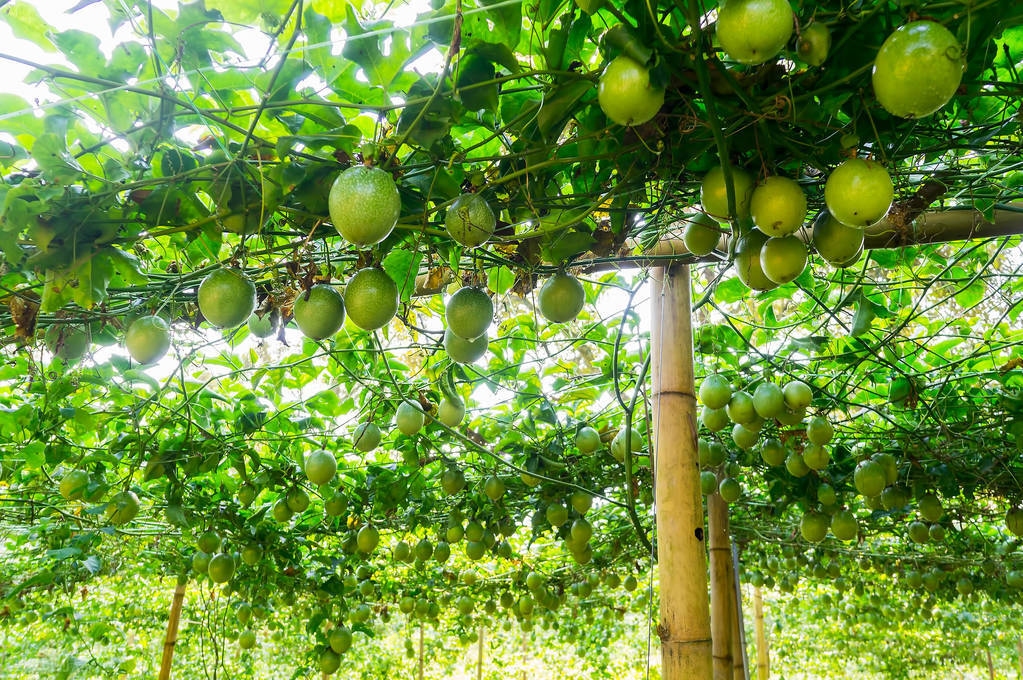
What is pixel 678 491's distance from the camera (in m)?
2.08

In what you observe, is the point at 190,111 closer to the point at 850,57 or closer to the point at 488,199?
the point at 488,199

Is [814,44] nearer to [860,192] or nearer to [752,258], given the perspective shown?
[860,192]

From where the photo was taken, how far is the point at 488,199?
5.19 ft

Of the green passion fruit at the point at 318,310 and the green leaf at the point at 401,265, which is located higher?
the green leaf at the point at 401,265

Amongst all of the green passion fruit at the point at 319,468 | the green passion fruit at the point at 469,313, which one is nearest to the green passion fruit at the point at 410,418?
the green passion fruit at the point at 319,468

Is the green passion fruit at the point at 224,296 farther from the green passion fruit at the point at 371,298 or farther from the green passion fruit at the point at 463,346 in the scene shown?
the green passion fruit at the point at 463,346

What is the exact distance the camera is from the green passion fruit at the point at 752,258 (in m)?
1.51

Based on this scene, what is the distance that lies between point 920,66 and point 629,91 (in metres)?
0.44

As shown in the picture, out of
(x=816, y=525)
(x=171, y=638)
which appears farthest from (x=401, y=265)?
(x=171, y=638)

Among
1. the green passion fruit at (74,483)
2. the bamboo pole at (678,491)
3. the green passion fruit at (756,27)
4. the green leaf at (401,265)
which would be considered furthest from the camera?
the green passion fruit at (74,483)

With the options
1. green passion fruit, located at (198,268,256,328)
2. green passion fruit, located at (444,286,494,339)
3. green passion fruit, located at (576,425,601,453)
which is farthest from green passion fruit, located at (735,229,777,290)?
green passion fruit, located at (576,425,601,453)

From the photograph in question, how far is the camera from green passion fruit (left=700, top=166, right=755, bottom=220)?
4.51ft

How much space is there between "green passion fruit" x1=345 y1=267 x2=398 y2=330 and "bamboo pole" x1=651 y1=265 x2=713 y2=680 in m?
1.06

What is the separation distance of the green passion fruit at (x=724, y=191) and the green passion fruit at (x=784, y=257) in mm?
91
